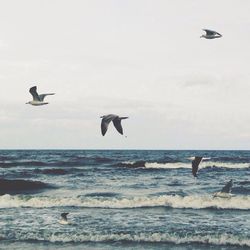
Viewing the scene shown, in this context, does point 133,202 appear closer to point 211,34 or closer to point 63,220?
point 63,220

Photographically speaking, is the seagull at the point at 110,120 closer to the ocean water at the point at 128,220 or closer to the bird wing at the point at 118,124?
the bird wing at the point at 118,124

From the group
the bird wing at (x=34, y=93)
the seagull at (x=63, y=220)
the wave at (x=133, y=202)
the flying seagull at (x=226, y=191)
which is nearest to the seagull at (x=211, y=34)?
the bird wing at (x=34, y=93)

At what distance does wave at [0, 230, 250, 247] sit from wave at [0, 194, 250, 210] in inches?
219

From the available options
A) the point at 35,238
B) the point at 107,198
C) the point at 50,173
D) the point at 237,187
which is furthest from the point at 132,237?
the point at 50,173

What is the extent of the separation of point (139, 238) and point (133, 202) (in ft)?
21.5

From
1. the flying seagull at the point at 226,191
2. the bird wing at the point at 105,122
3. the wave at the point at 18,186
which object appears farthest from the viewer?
the wave at the point at 18,186

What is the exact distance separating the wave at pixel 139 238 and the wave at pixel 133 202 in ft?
18.3

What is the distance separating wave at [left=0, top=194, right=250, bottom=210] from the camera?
19297mm

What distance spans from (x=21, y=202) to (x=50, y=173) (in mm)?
20499

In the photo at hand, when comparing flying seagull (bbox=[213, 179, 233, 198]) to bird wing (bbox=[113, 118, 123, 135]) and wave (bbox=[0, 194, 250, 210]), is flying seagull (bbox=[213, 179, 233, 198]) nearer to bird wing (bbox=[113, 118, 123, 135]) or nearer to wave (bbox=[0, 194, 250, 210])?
wave (bbox=[0, 194, 250, 210])

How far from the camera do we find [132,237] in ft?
44.1

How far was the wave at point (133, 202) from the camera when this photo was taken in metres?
19.3

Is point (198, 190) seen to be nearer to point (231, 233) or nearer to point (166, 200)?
point (166, 200)

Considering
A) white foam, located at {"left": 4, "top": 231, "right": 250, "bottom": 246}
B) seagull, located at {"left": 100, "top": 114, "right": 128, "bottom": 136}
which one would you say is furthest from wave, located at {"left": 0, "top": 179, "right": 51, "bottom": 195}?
seagull, located at {"left": 100, "top": 114, "right": 128, "bottom": 136}
